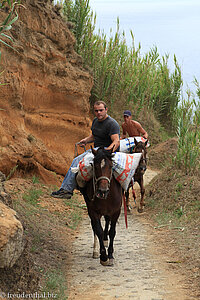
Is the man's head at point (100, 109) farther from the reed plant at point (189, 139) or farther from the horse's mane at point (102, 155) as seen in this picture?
the reed plant at point (189, 139)

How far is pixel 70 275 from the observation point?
587cm

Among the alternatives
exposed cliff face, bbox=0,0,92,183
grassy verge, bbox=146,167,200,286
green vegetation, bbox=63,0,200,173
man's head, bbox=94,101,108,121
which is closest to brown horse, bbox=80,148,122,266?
man's head, bbox=94,101,108,121

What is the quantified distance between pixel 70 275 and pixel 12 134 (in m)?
5.85

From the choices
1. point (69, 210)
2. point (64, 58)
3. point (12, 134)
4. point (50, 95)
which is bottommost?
point (69, 210)

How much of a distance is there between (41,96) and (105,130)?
247 inches

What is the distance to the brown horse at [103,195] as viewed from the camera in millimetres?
5934

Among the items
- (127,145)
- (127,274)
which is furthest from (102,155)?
(127,145)

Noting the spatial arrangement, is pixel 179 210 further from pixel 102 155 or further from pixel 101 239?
pixel 102 155

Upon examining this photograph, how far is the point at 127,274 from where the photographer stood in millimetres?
5809

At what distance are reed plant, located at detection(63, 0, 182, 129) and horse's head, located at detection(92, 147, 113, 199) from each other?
10.9 metres

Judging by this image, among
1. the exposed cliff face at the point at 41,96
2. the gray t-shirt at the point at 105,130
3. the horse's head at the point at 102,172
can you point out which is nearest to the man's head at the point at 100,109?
the gray t-shirt at the point at 105,130

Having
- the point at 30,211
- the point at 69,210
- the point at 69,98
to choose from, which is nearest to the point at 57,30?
the point at 69,98

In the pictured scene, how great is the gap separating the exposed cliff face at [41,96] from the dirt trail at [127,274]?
13.1ft

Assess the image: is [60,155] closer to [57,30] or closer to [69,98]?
[69,98]
